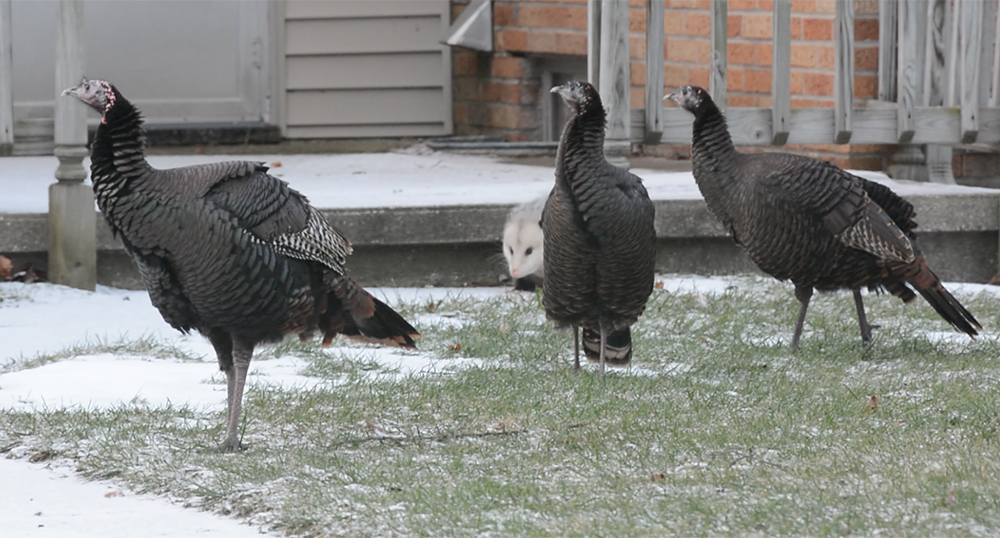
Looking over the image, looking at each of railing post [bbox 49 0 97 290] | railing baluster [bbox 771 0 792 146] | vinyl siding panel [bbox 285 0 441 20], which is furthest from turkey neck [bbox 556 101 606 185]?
vinyl siding panel [bbox 285 0 441 20]

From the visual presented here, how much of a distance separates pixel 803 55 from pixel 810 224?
276 cm

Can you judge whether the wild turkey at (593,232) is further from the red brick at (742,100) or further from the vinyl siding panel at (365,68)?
the vinyl siding panel at (365,68)

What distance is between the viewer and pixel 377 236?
7809 mm

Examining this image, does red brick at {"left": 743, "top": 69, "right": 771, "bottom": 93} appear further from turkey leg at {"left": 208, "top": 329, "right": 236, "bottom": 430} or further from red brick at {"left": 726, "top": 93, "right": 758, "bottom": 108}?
turkey leg at {"left": 208, "top": 329, "right": 236, "bottom": 430}

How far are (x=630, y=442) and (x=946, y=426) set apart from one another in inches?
43.4

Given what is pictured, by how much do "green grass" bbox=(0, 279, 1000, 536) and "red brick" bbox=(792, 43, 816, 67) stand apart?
238 centimetres

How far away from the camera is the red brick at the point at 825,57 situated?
8.12 metres

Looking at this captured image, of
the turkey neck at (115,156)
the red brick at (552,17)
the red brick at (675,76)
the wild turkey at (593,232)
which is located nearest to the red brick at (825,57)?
the red brick at (675,76)

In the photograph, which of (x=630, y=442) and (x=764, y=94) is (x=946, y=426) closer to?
(x=630, y=442)

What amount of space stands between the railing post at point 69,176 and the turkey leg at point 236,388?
3.10 meters

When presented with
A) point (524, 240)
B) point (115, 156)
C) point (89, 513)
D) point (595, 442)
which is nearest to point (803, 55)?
point (524, 240)

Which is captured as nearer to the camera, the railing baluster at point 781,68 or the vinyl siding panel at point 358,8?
the railing baluster at point 781,68

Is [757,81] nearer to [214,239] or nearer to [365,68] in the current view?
[365,68]

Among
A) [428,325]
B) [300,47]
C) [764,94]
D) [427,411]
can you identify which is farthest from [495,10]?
[427,411]
